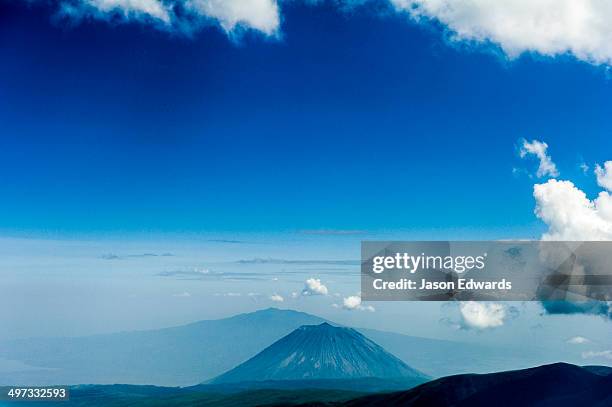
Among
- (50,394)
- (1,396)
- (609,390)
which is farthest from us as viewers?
(609,390)

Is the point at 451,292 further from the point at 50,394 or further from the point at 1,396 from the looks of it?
the point at 1,396

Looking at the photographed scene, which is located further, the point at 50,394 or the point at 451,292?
the point at 451,292

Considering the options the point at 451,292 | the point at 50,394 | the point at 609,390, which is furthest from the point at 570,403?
the point at 50,394

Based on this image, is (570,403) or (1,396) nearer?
(1,396)

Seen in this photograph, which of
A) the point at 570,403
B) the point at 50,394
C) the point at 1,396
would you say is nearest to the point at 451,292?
the point at 50,394

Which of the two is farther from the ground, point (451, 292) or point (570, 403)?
point (451, 292)

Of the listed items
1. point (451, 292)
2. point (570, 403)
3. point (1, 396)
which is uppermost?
point (451, 292)

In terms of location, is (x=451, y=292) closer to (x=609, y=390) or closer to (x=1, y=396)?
(x=1, y=396)

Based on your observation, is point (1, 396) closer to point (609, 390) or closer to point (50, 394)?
point (50, 394)

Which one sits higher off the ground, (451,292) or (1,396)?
(451,292)

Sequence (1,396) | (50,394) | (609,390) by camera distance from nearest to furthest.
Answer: (50,394)
(1,396)
(609,390)
